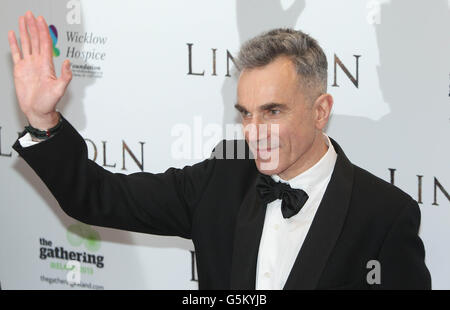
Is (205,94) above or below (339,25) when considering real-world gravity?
below

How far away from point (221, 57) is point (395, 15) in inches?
27.2

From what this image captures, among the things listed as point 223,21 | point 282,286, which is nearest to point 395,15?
point 223,21

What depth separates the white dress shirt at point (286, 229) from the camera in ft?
6.98

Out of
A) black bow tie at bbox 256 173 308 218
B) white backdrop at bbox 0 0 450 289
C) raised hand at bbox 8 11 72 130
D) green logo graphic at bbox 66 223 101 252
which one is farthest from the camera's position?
green logo graphic at bbox 66 223 101 252

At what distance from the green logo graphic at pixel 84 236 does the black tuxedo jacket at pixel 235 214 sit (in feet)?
3.58

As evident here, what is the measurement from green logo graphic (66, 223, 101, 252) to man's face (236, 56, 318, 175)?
59.0 inches

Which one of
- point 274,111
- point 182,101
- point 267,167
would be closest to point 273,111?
point 274,111

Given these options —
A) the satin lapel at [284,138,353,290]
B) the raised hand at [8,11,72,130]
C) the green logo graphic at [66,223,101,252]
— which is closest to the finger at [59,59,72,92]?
the raised hand at [8,11,72,130]

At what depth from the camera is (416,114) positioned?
8.62 ft

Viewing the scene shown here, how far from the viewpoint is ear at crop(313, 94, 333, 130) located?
7.15ft

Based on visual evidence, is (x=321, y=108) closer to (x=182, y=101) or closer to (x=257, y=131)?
(x=257, y=131)

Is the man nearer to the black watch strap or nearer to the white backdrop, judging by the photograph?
the black watch strap

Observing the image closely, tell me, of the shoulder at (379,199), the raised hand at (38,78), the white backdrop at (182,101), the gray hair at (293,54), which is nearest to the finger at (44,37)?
the raised hand at (38,78)

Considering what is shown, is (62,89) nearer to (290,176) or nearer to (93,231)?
(290,176)
